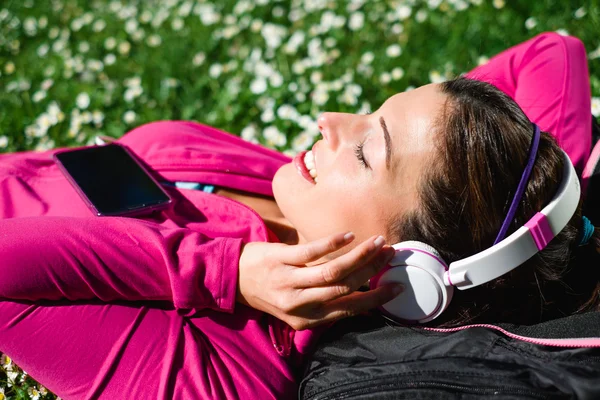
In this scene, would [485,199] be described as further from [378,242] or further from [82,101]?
[82,101]

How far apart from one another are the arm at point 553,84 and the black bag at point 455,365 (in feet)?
3.28

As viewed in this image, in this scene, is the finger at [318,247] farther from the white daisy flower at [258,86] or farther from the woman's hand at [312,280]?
the white daisy flower at [258,86]

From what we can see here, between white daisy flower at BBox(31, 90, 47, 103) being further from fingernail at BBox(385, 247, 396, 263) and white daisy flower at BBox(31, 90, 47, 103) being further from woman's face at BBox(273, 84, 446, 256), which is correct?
fingernail at BBox(385, 247, 396, 263)

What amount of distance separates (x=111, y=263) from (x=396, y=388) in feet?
3.31

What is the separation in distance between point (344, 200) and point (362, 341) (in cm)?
48

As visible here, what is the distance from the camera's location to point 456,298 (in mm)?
2367

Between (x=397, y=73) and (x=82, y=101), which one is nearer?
(x=397, y=73)

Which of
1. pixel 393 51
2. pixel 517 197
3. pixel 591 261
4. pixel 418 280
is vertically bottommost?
pixel 591 261

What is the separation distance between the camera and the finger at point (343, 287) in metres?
2.15

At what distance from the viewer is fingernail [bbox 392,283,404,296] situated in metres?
2.24

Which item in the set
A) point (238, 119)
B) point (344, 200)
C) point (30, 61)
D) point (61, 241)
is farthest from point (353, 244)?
point (30, 61)

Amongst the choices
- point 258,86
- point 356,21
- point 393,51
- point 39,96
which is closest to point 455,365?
point 258,86

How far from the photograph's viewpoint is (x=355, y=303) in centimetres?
224

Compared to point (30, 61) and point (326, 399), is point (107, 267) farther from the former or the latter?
point (30, 61)
